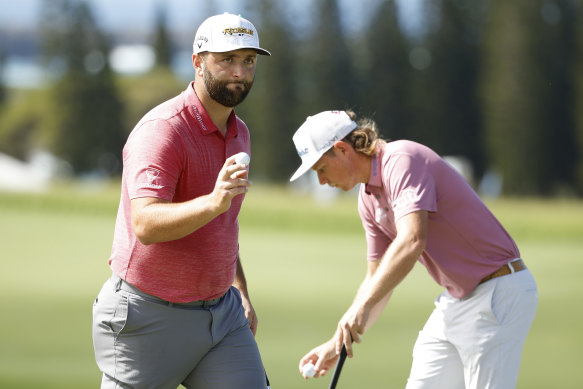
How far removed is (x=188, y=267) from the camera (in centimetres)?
395

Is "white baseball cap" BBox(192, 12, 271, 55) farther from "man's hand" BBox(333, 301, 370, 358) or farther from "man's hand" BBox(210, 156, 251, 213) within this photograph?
"man's hand" BBox(333, 301, 370, 358)

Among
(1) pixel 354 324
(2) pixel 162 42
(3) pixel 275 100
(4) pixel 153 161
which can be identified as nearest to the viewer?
(4) pixel 153 161

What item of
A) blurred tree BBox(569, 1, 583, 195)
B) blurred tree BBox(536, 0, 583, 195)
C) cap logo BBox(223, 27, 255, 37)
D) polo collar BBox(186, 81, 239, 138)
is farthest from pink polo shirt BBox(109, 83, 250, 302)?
blurred tree BBox(536, 0, 583, 195)

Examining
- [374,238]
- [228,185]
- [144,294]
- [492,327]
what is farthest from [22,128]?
[228,185]

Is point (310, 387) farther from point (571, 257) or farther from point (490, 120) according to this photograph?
point (490, 120)

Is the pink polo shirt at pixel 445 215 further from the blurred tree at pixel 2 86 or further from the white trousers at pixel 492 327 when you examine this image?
the blurred tree at pixel 2 86

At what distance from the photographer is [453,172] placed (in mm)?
4168

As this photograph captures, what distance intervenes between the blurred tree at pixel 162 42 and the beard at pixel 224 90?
77.5m

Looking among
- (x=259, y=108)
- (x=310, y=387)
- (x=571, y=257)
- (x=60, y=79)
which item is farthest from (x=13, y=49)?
(x=310, y=387)

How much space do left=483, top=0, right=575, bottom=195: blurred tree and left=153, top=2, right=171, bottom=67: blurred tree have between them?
40.1 metres

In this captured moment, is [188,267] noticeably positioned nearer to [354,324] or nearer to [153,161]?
[153,161]

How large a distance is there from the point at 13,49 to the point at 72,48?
63.0m

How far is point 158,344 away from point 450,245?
1.37 metres

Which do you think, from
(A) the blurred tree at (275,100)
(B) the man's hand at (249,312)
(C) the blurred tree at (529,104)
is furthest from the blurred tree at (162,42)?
(B) the man's hand at (249,312)
